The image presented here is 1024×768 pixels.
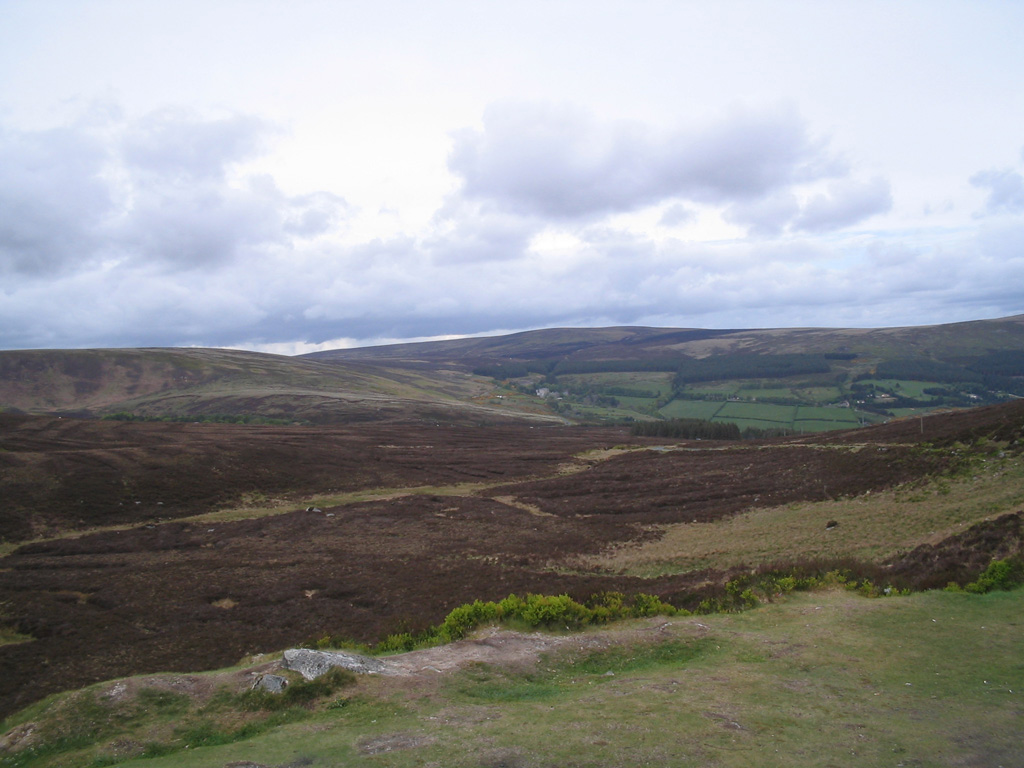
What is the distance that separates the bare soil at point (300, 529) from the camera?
21797 mm

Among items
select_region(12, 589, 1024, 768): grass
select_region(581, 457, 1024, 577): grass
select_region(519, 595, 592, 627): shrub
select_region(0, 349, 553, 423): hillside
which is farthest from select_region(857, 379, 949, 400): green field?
select_region(519, 595, 592, 627): shrub

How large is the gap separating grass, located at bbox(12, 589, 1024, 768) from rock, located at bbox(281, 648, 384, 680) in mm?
672

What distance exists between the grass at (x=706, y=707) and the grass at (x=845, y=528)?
9.92 m

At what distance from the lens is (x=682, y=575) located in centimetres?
2505

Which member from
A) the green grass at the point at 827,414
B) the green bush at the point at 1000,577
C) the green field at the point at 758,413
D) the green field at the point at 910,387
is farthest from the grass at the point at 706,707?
the green field at the point at 910,387

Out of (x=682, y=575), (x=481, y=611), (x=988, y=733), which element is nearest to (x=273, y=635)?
(x=481, y=611)

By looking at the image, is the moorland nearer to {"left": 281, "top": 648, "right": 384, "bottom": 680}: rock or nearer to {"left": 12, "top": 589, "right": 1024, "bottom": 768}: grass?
{"left": 12, "top": 589, "right": 1024, "bottom": 768}: grass

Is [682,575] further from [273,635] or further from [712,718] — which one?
[273,635]

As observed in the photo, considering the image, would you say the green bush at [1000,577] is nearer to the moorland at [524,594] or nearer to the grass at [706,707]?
the moorland at [524,594]

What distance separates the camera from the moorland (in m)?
10.1

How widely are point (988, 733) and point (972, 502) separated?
856 inches

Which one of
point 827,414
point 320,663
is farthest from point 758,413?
point 320,663

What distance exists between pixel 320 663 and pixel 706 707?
874 cm

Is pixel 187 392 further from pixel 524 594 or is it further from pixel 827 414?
pixel 827 414
